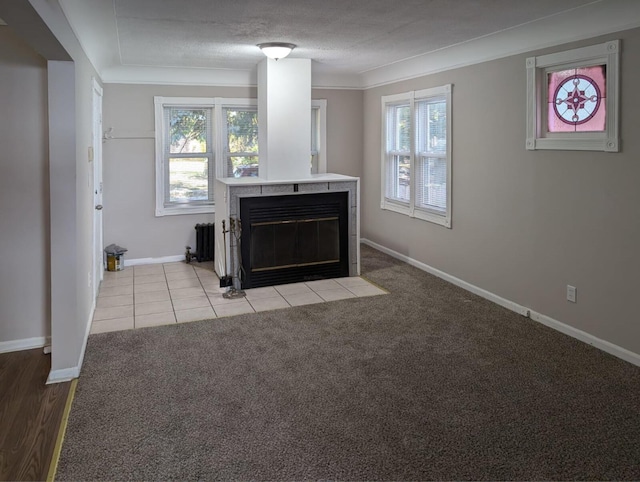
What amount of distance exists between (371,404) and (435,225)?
122 inches

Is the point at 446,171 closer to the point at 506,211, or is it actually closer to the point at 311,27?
the point at 506,211

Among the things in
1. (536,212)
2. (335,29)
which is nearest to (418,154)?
(536,212)

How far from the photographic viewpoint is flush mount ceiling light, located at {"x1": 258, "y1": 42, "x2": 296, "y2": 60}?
4.70 m

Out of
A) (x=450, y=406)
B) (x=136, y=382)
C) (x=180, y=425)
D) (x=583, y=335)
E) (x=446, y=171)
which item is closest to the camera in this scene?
(x=180, y=425)

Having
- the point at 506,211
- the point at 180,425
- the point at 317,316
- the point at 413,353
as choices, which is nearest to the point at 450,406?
the point at 413,353

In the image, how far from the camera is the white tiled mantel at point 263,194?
523 cm

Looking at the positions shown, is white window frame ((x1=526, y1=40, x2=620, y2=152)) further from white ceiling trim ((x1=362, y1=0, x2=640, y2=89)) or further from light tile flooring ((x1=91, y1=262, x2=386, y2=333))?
light tile flooring ((x1=91, y1=262, x2=386, y2=333))

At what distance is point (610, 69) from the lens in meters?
3.50

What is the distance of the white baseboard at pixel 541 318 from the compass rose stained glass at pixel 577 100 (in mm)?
1468

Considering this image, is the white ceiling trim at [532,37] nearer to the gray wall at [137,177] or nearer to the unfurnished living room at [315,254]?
the unfurnished living room at [315,254]

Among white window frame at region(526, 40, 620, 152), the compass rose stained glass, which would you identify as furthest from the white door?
the compass rose stained glass

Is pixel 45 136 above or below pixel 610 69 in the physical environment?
below

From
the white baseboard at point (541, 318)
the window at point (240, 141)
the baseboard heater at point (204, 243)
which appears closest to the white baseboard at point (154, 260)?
the baseboard heater at point (204, 243)

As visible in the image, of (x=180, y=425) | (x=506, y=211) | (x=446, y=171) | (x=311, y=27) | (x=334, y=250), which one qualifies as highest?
(x=311, y=27)
